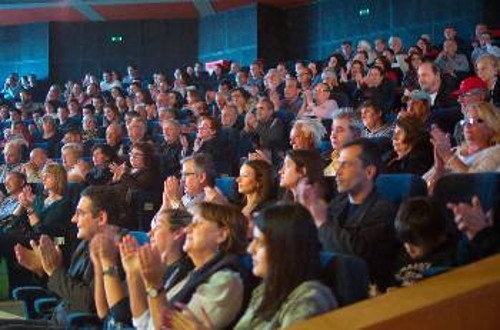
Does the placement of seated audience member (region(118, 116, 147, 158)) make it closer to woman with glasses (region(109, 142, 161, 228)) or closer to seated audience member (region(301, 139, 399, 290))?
woman with glasses (region(109, 142, 161, 228))

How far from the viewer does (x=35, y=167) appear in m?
4.22

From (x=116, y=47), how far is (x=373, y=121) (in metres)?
6.81

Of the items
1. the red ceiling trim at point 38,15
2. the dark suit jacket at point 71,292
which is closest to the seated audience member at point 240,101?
the dark suit jacket at point 71,292

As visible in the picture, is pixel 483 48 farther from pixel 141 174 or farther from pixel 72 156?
pixel 72 156

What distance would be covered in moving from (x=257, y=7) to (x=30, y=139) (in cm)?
385

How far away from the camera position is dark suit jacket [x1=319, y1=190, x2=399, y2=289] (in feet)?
5.71

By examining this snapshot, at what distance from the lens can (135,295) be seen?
5.81 ft

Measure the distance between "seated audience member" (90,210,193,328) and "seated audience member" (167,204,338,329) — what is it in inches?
12.8

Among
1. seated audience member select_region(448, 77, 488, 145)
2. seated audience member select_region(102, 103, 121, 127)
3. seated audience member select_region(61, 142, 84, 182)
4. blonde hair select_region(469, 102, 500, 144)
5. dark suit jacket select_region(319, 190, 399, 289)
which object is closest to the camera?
dark suit jacket select_region(319, 190, 399, 289)

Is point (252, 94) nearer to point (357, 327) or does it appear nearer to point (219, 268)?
point (219, 268)

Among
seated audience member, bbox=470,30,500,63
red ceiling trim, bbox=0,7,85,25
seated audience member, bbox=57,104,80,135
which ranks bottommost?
seated audience member, bbox=57,104,80,135

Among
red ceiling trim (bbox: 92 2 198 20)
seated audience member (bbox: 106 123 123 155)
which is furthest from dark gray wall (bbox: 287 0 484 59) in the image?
seated audience member (bbox: 106 123 123 155)

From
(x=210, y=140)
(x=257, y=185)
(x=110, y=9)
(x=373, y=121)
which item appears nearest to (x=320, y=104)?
(x=210, y=140)

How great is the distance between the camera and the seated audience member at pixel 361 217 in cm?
175
